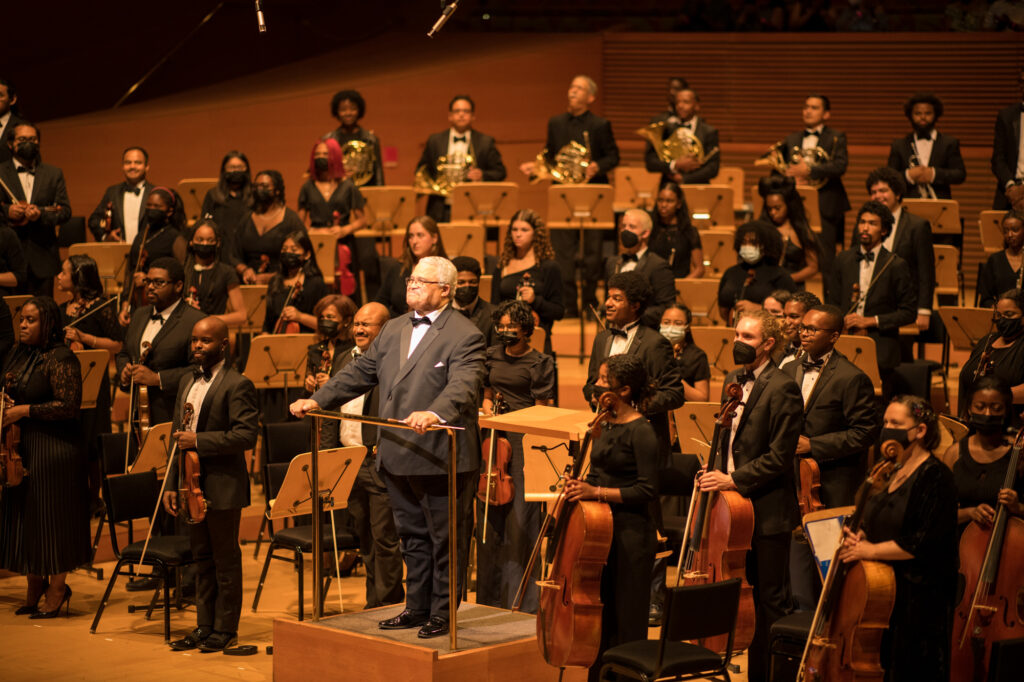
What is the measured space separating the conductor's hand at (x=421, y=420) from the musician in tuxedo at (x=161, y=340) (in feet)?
8.17

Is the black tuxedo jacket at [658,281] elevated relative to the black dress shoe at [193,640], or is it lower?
elevated

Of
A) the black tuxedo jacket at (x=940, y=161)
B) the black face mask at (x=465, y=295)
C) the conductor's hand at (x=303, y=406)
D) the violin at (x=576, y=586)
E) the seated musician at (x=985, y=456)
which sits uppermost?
the black tuxedo jacket at (x=940, y=161)

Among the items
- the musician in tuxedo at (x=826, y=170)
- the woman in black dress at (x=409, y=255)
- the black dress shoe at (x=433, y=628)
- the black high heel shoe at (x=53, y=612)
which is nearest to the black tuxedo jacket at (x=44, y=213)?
the woman in black dress at (x=409, y=255)

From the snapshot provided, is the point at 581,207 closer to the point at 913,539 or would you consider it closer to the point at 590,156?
the point at 590,156

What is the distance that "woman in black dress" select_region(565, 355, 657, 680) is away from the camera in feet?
15.5

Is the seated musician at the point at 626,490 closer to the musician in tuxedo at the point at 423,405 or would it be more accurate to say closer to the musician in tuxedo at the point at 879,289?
the musician in tuxedo at the point at 423,405

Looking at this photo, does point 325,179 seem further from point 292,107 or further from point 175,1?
point 175,1

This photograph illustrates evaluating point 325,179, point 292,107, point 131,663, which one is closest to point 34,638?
point 131,663

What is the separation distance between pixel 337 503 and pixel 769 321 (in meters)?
2.04

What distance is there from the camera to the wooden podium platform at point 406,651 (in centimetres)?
462

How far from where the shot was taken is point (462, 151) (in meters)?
9.67

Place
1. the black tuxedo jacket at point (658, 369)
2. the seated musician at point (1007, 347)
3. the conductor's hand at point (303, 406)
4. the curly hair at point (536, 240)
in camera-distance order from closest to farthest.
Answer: the conductor's hand at point (303, 406), the black tuxedo jacket at point (658, 369), the seated musician at point (1007, 347), the curly hair at point (536, 240)

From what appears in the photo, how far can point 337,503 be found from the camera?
5.91m

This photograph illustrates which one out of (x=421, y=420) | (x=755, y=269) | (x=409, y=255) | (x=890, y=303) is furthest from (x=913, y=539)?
(x=409, y=255)
